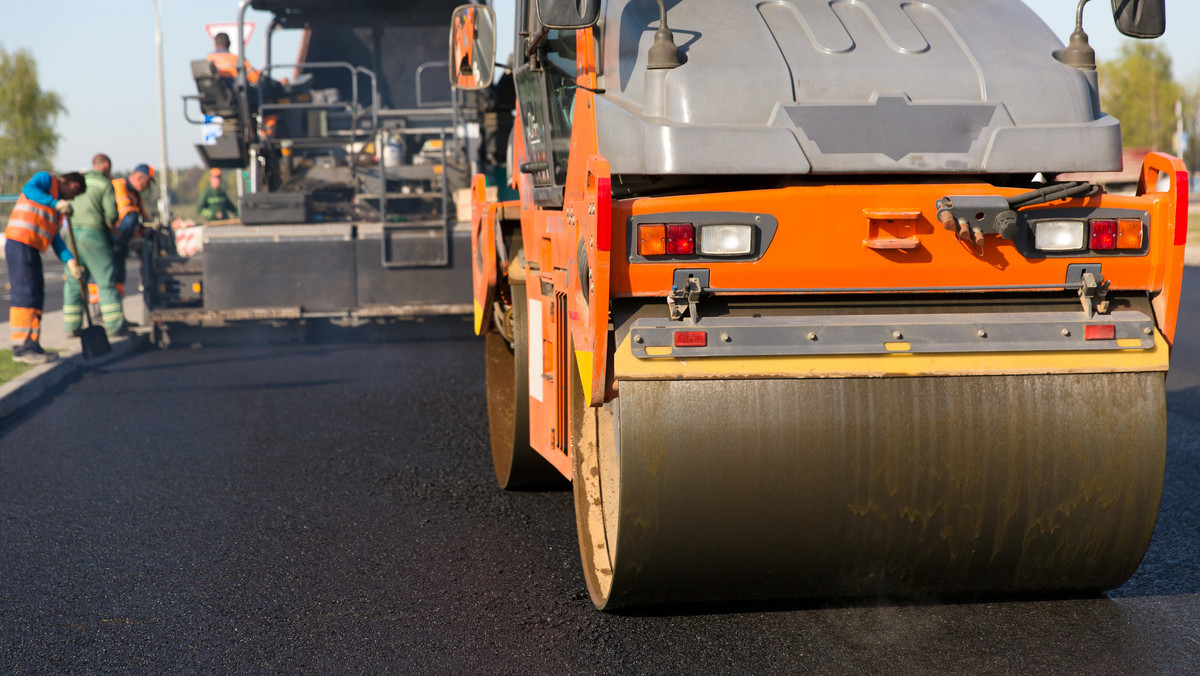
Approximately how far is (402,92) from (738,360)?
971cm

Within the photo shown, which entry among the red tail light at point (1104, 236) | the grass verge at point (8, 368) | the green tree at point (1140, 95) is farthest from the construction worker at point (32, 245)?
the green tree at point (1140, 95)

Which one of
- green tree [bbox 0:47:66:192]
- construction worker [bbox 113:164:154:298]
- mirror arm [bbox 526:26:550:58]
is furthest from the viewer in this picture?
green tree [bbox 0:47:66:192]

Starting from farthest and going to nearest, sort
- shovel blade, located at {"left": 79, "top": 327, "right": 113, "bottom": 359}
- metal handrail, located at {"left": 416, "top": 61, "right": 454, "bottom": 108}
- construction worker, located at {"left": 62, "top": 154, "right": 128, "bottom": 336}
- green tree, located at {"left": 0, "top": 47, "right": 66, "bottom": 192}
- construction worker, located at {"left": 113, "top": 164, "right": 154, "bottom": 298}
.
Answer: green tree, located at {"left": 0, "top": 47, "right": 66, "bottom": 192} < construction worker, located at {"left": 113, "top": 164, "right": 154, "bottom": 298} < construction worker, located at {"left": 62, "top": 154, "right": 128, "bottom": 336} < metal handrail, located at {"left": 416, "top": 61, "right": 454, "bottom": 108} < shovel blade, located at {"left": 79, "top": 327, "right": 113, "bottom": 359}

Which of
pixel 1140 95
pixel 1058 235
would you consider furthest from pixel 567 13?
pixel 1140 95

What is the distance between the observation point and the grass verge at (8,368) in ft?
29.1

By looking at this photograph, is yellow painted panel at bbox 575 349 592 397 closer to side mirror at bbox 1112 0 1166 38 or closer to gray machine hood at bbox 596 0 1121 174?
gray machine hood at bbox 596 0 1121 174

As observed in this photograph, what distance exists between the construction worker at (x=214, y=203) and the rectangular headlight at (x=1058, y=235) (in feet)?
42.5

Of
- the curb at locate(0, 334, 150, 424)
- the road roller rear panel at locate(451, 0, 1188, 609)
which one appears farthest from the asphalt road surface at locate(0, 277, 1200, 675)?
the curb at locate(0, 334, 150, 424)

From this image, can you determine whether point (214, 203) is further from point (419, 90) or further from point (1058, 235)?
point (1058, 235)

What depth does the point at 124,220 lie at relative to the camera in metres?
12.0

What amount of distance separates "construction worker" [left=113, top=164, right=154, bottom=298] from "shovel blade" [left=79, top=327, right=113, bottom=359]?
1.32 m

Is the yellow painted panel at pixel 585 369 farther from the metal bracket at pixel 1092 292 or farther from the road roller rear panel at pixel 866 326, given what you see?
the metal bracket at pixel 1092 292

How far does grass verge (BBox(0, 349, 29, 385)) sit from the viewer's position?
8.86 meters

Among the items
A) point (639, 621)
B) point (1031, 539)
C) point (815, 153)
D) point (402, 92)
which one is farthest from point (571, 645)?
point (402, 92)
